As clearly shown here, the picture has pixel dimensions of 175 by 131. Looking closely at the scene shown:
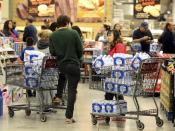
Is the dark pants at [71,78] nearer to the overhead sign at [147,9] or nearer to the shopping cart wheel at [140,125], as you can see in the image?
the shopping cart wheel at [140,125]

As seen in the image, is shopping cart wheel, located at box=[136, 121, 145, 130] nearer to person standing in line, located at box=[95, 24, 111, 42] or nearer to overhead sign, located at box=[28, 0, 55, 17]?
person standing in line, located at box=[95, 24, 111, 42]

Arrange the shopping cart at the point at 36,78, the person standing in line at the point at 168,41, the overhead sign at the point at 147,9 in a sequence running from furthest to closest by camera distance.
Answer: the overhead sign at the point at 147,9, the person standing in line at the point at 168,41, the shopping cart at the point at 36,78

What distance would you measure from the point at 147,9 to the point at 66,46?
33.8ft

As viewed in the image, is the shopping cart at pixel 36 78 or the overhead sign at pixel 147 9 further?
the overhead sign at pixel 147 9

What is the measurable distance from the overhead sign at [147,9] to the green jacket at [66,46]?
9.96 m

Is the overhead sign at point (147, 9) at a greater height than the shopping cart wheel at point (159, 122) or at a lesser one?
greater

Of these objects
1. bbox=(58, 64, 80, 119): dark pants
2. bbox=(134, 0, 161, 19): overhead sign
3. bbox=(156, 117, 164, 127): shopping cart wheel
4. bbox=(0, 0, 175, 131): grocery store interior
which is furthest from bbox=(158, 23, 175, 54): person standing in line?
bbox=(58, 64, 80, 119): dark pants

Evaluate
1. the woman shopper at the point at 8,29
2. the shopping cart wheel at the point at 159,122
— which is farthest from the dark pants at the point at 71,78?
the woman shopper at the point at 8,29

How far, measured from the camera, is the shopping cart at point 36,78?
867 centimetres

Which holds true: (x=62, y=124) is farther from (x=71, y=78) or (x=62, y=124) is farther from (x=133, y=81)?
(x=133, y=81)

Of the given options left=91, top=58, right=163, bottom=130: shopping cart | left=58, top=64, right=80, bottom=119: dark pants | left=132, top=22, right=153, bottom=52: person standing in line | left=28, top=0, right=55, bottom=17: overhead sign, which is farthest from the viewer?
left=28, top=0, right=55, bottom=17: overhead sign

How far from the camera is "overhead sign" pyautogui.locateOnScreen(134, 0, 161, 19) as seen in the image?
1823 centimetres

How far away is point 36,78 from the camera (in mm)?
8727

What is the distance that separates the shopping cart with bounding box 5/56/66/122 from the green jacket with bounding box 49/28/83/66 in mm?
222
